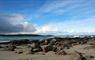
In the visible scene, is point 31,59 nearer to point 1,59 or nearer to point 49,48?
point 1,59

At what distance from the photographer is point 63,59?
11578mm

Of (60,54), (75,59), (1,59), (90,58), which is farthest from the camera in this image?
(60,54)

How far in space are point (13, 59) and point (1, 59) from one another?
2.16ft

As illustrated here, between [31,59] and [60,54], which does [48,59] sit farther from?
[60,54]

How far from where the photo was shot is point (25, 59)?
11.0 m

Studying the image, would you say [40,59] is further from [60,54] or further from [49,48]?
[49,48]

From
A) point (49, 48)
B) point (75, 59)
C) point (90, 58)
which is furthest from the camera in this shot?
point (49, 48)

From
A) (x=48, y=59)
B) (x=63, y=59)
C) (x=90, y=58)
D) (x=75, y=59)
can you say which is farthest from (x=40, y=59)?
(x=90, y=58)

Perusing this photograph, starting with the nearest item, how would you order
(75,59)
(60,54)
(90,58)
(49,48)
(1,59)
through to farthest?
(75,59)
(1,59)
(90,58)
(60,54)
(49,48)

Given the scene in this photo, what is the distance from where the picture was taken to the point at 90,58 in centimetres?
1216

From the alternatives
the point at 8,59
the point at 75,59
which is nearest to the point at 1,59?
the point at 8,59

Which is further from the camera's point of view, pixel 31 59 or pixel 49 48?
pixel 49 48

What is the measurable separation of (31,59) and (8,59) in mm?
1312

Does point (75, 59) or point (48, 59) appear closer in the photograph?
point (75, 59)
